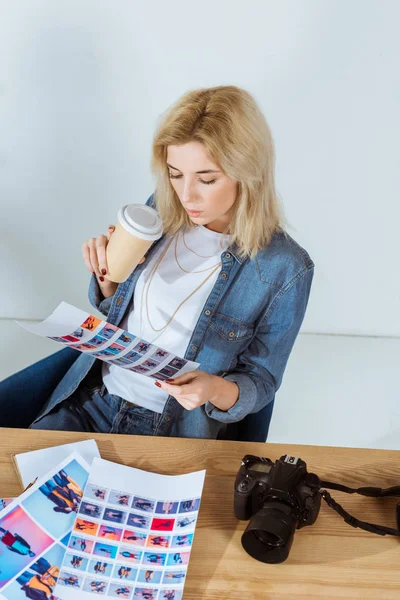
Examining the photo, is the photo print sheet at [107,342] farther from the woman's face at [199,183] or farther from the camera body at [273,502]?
the woman's face at [199,183]

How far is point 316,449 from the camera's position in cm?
118

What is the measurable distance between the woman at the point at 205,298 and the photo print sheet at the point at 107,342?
0.17m

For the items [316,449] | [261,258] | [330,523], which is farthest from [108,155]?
[330,523]

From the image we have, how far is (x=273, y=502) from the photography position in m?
1.00

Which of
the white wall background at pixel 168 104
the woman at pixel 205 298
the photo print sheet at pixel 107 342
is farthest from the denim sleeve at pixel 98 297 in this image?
the white wall background at pixel 168 104

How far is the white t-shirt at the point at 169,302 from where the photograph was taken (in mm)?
1389

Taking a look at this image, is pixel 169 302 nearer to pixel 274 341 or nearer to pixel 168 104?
pixel 274 341

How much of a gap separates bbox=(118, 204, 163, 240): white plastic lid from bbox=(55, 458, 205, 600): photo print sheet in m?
0.39

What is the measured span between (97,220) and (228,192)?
41.9 inches

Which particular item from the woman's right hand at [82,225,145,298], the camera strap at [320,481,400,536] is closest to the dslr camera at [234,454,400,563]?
the camera strap at [320,481,400,536]

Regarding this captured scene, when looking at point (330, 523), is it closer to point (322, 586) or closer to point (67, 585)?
A: point (322, 586)

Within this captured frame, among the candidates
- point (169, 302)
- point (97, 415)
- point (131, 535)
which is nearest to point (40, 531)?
point (131, 535)

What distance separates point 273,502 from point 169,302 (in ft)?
1.74

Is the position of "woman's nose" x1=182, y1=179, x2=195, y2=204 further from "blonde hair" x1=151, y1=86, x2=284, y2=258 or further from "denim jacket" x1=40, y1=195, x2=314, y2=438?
"denim jacket" x1=40, y1=195, x2=314, y2=438
